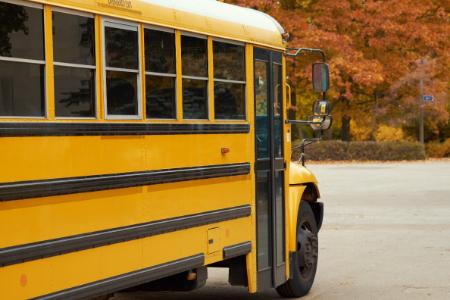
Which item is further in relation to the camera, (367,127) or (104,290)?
(367,127)

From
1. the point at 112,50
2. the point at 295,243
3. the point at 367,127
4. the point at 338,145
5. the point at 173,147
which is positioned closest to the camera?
the point at 112,50

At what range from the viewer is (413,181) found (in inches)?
1013

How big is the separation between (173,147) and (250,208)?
1.38 meters

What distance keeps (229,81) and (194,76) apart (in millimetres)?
655

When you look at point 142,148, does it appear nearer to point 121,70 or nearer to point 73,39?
point 121,70

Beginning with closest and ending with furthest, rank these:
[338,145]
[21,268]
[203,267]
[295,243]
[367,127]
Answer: [21,268] → [203,267] → [295,243] → [338,145] → [367,127]

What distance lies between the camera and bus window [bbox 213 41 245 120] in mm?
7398

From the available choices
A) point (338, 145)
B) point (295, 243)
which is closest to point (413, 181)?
point (338, 145)

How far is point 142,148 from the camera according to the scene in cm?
623

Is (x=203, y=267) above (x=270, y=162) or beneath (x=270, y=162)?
beneath

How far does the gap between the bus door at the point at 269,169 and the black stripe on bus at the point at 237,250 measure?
0.26m

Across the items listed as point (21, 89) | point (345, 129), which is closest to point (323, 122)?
point (21, 89)

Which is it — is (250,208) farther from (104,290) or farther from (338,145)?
(338,145)

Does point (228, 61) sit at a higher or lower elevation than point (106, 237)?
higher
